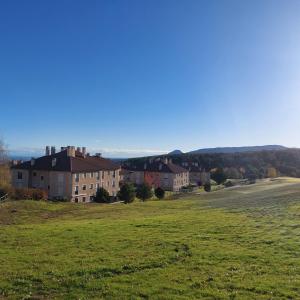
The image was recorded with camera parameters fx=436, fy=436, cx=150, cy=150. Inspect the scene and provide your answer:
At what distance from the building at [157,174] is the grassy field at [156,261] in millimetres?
83843

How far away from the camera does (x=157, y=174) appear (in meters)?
113

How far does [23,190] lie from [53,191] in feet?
54.4

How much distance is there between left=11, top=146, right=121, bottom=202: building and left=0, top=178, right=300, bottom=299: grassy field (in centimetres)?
4528

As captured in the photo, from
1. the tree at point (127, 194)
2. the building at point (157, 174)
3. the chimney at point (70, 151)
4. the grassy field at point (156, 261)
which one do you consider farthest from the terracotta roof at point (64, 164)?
the grassy field at point (156, 261)

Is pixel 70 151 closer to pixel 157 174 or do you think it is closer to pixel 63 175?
pixel 63 175

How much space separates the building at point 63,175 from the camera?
237 ft

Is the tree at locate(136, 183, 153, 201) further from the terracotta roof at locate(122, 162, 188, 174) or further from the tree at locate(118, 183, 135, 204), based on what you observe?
the terracotta roof at locate(122, 162, 188, 174)

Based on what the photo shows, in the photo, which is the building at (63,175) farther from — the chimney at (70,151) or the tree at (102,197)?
the tree at (102,197)

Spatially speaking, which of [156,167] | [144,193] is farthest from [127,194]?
[156,167]

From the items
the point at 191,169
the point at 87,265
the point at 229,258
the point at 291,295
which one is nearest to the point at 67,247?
the point at 87,265

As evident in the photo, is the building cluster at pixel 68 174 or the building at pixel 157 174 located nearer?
the building cluster at pixel 68 174

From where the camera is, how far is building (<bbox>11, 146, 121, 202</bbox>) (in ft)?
237

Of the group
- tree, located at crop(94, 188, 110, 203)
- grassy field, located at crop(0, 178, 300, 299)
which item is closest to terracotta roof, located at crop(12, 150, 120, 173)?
tree, located at crop(94, 188, 110, 203)

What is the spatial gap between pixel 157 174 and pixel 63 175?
43704 millimetres
